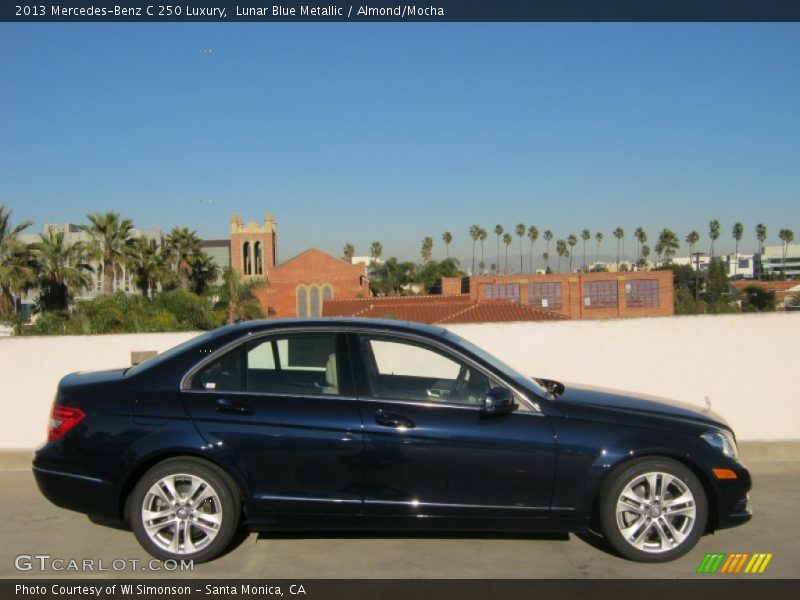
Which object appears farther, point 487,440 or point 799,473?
point 799,473

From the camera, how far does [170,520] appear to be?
15.4ft

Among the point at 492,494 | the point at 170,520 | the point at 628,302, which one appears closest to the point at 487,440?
the point at 492,494

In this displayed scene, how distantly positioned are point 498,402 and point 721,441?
1.50 m

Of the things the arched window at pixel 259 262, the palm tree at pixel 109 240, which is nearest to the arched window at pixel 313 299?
the arched window at pixel 259 262

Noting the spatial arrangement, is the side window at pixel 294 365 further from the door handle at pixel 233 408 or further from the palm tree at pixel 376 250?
the palm tree at pixel 376 250

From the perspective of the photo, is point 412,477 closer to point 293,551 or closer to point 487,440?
point 487,440

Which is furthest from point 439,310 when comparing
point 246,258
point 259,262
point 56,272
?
point 246,258

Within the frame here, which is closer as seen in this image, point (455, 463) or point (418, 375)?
point (455, 463)

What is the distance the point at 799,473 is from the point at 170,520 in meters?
5.44

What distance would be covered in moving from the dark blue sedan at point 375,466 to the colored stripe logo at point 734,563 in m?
0.19

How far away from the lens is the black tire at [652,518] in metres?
4.70

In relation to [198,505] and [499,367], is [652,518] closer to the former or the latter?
[499,367]

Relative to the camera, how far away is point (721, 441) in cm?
490
